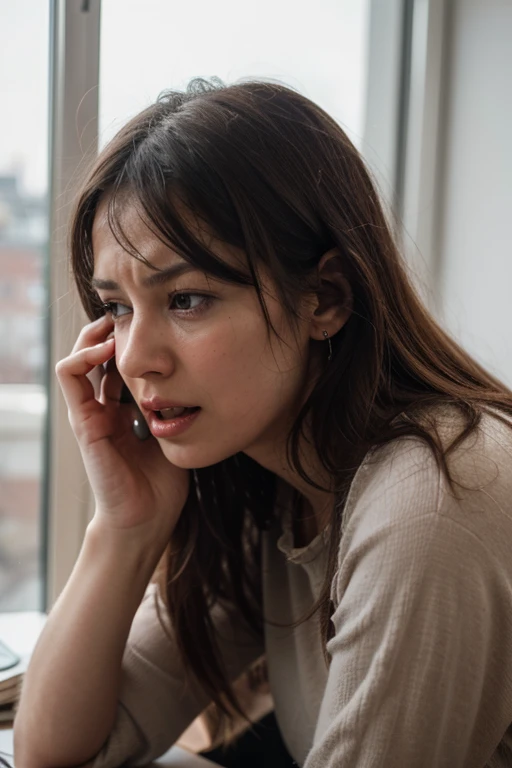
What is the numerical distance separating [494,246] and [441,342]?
0.75 m

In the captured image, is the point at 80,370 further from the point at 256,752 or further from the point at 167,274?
the point at 256,752

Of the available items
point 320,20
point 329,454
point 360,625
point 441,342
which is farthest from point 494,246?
point 360,625

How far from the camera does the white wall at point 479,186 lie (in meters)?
1.71

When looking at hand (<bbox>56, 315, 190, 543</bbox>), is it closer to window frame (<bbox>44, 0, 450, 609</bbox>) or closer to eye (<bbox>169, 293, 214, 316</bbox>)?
window frame (<bbox>44, 0, 450, 609</bbox>)

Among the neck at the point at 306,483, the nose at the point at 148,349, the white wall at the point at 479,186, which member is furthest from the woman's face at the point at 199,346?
the white wall at the point at 479,186

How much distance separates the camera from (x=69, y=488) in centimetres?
154

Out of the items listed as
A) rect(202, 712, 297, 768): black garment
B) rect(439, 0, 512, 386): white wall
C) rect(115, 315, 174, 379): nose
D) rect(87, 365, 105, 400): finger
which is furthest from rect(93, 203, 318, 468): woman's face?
rect(439, 0, 512, 386): white wall

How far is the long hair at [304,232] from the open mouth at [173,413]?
0.44 feet

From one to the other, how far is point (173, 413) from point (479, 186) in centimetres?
102

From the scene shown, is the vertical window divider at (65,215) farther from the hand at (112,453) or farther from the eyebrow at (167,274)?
the eyebrow at (167,274)

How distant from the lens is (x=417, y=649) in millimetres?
806

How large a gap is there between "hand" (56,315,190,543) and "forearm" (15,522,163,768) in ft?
0.11

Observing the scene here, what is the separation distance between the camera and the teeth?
3.38 feet

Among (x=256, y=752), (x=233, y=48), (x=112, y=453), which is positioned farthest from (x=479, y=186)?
(x=256, y=752)
